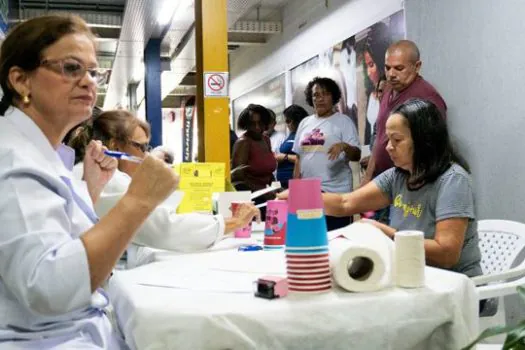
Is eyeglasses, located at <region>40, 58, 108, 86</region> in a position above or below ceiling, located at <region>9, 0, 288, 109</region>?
below

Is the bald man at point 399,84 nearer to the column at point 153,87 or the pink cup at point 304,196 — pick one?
the pink cup at point 304,196

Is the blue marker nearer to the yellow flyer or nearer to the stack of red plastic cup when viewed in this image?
the stack of red plastic cup

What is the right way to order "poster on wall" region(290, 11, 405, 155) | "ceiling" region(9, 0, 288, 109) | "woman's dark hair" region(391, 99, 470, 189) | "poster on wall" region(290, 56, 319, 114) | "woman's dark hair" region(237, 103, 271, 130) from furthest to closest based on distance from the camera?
1. "ceiling" region(9, 0, 288, 109)
2. "poster on wall" region(290, 56, 319, 114)
3. "poster on wall" region(290, 11, 405, 155)
4. "woman's dark hair" region(237, 103, 271, 130)
5. "woman's dark hair" region(391, 99, 470, 189)

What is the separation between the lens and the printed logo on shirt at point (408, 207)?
1.90 m

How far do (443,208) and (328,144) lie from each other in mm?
2287

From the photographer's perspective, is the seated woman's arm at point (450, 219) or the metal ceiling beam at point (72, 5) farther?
the metal ceiling beam at point (72, 5)

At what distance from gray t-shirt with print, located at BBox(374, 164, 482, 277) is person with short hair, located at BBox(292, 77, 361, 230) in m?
1.94

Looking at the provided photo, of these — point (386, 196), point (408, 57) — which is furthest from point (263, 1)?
point (386, 196)

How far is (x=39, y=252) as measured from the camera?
3.13 feet

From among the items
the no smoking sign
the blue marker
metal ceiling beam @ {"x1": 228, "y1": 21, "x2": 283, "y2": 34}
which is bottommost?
the blue marker

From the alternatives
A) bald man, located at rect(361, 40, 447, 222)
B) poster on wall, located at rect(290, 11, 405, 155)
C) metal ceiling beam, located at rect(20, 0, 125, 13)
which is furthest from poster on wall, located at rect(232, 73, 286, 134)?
bald man, located at rect(361, 40, 447, 222)

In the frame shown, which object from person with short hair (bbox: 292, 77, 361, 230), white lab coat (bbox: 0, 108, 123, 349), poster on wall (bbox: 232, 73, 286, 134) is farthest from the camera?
poster on wall (bbox: 232, 73, 286, 134)

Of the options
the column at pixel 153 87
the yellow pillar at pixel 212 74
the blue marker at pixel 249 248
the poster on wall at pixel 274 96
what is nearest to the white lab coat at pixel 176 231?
the blue marker at pixel 249 248

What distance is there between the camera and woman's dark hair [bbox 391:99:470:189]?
189 centimetres
